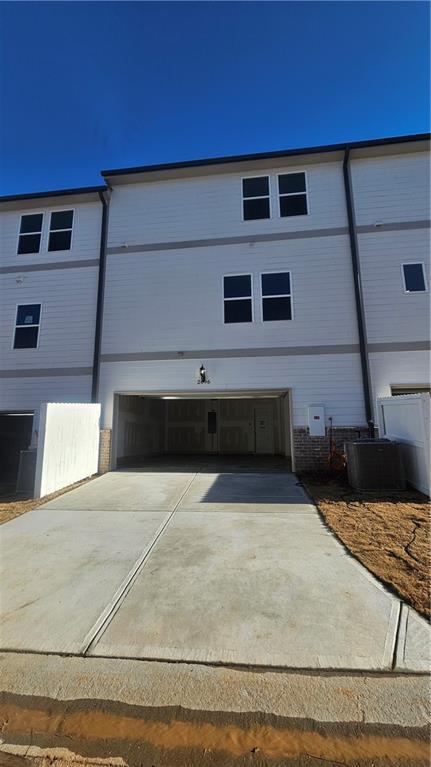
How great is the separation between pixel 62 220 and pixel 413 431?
11.6 m

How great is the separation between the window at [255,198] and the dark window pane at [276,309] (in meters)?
2.70

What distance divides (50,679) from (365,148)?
1236cm

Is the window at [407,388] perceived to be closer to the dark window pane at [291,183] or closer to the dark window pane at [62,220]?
the dark window pane at [291,183]

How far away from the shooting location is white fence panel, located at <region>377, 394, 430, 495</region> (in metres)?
5.85

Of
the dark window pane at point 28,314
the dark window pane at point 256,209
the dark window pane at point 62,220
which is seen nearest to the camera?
the dark window pane at point 256,209

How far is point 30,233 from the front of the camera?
10.7 m

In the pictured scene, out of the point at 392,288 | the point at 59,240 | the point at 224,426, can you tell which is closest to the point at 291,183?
the point at 392,288

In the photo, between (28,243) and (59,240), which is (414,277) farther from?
(28,243)

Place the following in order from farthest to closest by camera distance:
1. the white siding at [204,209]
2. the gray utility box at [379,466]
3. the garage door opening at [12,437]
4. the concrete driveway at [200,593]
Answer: the garage door opening at [12,437] < the white siding at [204,209] < the gray utility box at [379,466] < the concrete driveway at [200,593]

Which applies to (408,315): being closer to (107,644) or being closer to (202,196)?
(202,196)

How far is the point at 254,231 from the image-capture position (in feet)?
31.8

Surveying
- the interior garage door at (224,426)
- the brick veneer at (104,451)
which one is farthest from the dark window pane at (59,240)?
the interior garage door at (224,426)

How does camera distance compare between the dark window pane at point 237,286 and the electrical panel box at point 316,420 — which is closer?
the electrical panel box at point 316,420

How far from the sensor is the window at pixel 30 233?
10586 millimetres
